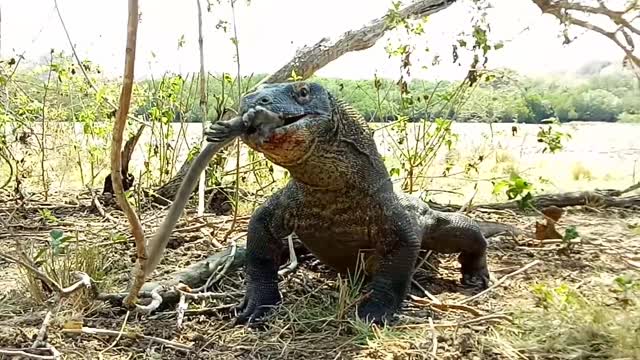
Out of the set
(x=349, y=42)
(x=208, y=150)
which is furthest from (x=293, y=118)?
(x=349, y=42)

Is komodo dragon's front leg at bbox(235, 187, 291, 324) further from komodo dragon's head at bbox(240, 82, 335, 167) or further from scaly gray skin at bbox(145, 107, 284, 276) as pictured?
scaly gray skin at bbox(145, 107, 284, 276)

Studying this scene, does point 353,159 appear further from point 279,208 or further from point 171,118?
point 171,118

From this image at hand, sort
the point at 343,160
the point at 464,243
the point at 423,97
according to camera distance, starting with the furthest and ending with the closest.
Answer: the point at 423,97 < the point at 464,243 < the point at 343,160

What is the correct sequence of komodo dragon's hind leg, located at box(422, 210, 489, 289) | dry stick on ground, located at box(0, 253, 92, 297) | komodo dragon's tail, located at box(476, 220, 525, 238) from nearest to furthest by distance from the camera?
dry stick on ground, located at box(0, 253, 92, 297) < komodo dragon's hind leg, located at box(422, 210, 489, 289) < komodo dragon's tail, located at box(476, 220, 525, 238)

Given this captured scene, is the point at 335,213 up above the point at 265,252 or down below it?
above

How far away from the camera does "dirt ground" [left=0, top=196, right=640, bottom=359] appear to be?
7.80 ft

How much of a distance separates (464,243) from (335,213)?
86cm

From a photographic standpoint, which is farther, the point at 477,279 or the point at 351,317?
the point at 477,279

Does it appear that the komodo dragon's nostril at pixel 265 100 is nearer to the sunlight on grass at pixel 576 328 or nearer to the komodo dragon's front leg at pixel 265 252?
the komodo dragon's front leg at pixel 265 252

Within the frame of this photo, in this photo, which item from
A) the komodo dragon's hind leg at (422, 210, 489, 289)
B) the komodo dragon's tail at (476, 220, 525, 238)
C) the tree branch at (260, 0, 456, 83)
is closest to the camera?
the komodo dragon's hind leg at (422, 210, 489, 289)

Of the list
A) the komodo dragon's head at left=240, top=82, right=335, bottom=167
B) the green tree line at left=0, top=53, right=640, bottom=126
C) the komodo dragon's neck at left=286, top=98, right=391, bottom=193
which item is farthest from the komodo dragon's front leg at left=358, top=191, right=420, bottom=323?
the green tree line at left=0, top=53, right=640, bottom=126

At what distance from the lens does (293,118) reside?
7.91 feet

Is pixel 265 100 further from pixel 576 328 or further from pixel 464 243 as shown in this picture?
pixel 464 243

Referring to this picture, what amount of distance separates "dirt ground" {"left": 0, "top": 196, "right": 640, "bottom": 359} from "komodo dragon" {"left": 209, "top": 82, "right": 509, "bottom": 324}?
0.11 m
